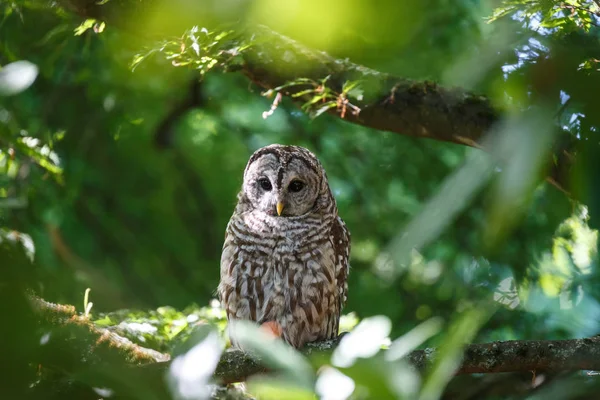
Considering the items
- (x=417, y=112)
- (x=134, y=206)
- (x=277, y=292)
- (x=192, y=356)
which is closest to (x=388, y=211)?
(x=277, y=292)

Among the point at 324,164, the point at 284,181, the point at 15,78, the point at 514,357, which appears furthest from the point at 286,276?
the point at 15,78

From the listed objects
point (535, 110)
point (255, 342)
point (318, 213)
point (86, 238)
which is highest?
point (86, 238)

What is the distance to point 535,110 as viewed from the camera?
1.72 feet

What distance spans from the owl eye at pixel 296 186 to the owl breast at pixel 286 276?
19 centimetres

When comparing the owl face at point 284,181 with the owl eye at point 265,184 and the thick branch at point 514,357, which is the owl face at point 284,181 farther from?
the thick branch at point 514,357

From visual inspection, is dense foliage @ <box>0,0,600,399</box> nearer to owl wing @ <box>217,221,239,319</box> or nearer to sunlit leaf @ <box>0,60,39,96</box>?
sunlit leaf @ <box>0,60,39,96</box>

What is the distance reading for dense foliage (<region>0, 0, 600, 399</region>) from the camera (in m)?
0.49

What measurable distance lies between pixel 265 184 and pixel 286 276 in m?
0.55

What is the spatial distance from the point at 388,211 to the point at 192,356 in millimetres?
3907

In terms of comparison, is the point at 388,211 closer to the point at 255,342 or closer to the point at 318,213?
the point at 318,213

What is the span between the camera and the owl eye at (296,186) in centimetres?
361

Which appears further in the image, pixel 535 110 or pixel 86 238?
pixel 86 238

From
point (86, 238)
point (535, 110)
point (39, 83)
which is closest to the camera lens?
point (535, 110)

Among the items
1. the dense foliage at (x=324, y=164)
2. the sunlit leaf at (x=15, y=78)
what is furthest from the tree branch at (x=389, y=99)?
the sunlit leaf at (x=15, y=78)
